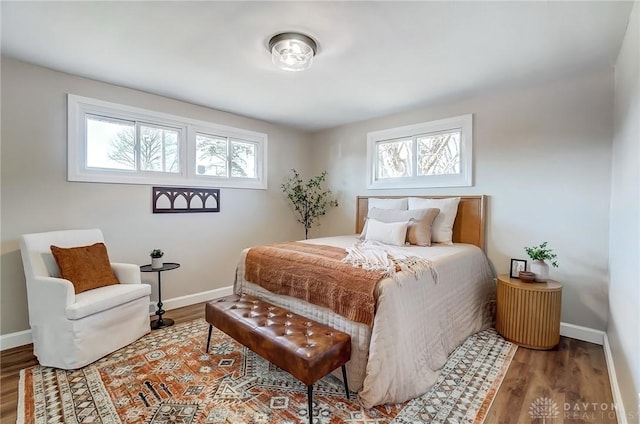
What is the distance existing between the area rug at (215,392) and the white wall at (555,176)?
954mm

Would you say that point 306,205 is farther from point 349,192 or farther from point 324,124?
point 324,124

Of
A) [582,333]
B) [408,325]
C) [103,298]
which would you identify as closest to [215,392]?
[103,298]

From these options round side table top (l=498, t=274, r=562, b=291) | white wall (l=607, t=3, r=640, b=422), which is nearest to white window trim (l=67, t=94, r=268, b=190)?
round side table top (l=498, t=274, r=562, b=291)

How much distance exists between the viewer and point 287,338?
1709 mm

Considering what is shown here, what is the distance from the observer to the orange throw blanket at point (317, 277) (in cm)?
178

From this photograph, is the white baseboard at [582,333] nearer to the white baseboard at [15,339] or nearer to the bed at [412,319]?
the bed at [412,319]

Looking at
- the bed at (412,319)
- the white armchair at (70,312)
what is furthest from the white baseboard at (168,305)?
the bed at (412,319)

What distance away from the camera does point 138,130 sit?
310 cm

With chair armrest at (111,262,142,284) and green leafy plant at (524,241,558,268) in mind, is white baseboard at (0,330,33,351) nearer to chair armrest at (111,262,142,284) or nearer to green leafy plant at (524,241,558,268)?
chair armrest at (111,262,142,284)

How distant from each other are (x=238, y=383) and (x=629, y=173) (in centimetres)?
280

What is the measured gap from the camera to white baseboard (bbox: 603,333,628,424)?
1593mm

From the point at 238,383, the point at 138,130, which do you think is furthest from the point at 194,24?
the point at 238,383

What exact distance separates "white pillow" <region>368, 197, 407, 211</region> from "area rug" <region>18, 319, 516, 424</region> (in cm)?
165

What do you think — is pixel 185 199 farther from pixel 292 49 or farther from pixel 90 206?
pixel 292 49
